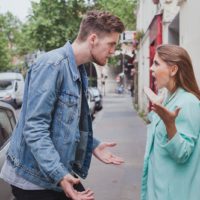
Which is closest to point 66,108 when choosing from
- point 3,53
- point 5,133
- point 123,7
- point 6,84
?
point 5,133

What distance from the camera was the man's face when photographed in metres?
2.86

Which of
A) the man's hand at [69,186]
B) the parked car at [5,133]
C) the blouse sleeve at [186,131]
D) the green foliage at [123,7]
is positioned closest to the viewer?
the man's hand at [69,186]

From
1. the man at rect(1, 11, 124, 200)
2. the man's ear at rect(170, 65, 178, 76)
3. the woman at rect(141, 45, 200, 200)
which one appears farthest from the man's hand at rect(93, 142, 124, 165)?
the man's ear at rect(170, 65, 178, 76)

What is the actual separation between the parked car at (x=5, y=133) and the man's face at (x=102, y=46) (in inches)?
74.8

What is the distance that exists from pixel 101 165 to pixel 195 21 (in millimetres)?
3231

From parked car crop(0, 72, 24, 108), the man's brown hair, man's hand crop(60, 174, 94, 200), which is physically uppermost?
the man's brown hair

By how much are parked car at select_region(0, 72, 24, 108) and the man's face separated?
23.4m

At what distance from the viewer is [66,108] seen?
2.80 meters

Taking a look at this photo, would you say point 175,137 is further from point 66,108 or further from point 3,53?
point 3,53

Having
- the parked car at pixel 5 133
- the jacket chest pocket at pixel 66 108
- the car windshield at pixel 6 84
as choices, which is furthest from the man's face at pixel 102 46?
the car windshield at pixel 6 84

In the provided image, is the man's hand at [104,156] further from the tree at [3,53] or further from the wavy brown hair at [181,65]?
the tree at [3,53]

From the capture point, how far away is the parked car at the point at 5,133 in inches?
177

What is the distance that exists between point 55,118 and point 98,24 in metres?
0.54

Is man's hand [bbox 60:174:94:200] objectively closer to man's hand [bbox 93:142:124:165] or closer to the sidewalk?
man's hand [bbox 93:142:124:165]
